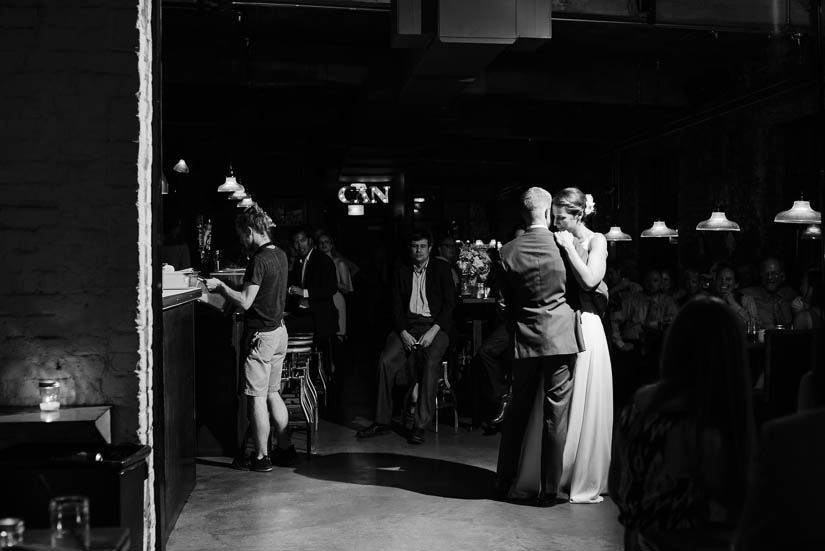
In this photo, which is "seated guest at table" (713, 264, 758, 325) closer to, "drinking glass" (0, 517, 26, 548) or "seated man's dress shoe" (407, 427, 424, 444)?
"seated man's dress shoe" (407, 427, 424, 444)

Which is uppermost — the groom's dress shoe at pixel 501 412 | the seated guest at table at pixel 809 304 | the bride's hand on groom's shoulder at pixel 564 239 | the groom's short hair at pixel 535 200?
the groom's short hair at pixel 535 200

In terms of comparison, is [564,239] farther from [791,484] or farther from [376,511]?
[791,484]

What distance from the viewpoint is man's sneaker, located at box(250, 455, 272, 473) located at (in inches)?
215

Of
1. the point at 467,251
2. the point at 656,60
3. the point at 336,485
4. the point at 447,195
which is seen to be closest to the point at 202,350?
the point at 336,485

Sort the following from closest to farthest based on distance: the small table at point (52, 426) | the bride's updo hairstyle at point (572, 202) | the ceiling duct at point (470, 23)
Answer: the small table at point (52, 426), the bride's updo hairstyle at point (572, 202), the ceiling duct at point (470, 23)

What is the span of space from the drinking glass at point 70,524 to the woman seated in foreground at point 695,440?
1382 millimetres

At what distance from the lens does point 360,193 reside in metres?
18.8

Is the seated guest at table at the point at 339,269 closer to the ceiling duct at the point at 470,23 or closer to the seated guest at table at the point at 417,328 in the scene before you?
the seated guest at table at the point at 417,328

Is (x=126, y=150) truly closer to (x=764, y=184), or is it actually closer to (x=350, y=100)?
(x=764, y=184)

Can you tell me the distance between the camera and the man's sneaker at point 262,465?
545 cm

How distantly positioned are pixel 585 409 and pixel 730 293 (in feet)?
9.47

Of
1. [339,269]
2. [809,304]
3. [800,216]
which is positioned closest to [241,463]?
[809,304]

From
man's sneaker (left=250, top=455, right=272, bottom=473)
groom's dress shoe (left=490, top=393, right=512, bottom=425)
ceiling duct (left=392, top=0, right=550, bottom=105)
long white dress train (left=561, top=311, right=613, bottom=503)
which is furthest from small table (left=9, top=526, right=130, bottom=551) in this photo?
ceiling duct (left=392, top=0, right=550, bottom=105)

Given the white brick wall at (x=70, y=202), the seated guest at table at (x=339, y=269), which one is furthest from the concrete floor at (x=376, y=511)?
the seated guest at table at (x=339, y=269)
